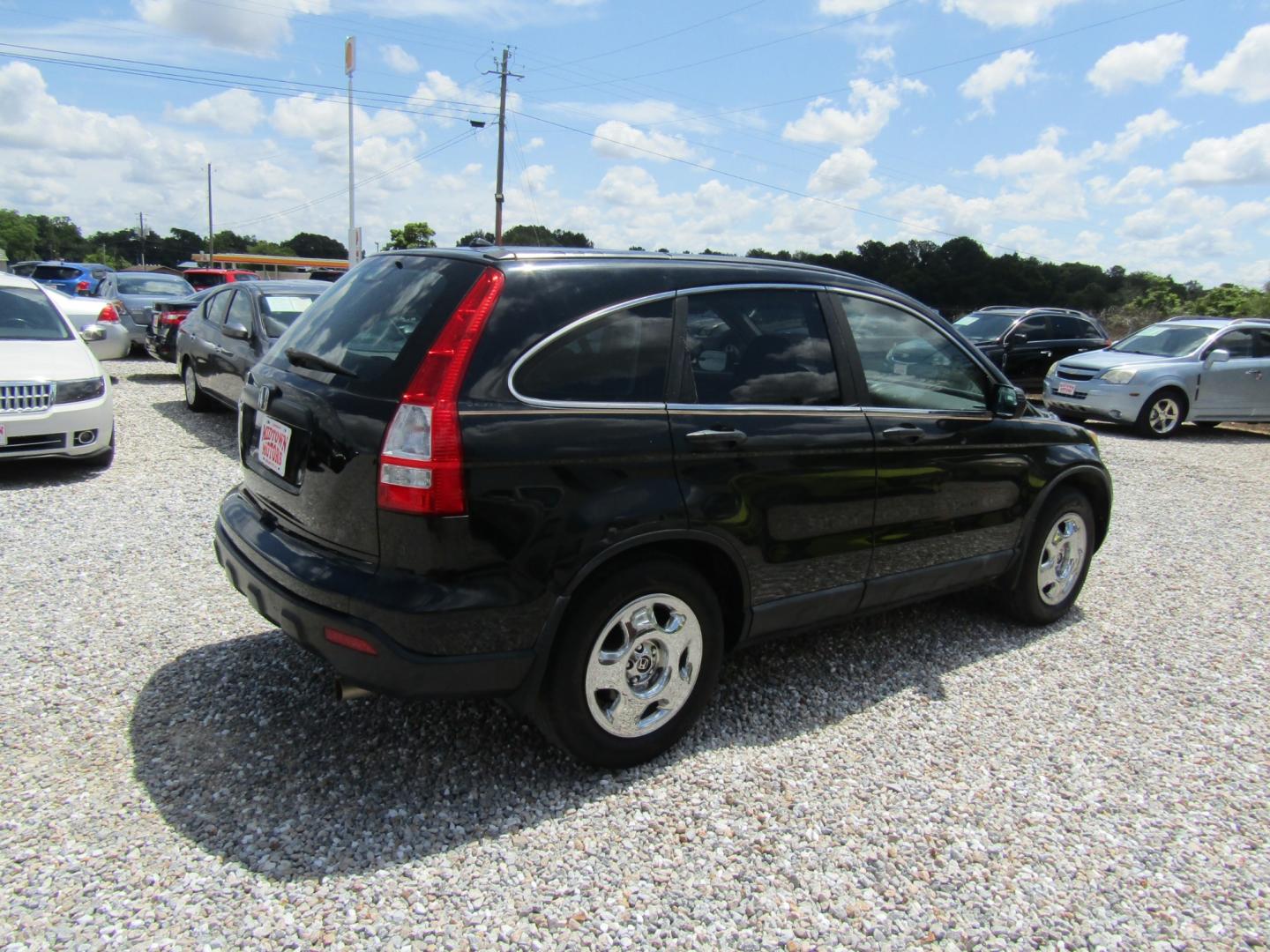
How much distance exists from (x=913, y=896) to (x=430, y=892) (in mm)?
1398

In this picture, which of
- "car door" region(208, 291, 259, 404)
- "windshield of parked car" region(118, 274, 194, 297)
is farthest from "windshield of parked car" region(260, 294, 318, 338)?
"windshield of parked car" region(118, 274, 194, 297)

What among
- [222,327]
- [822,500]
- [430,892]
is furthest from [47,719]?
[222,327]

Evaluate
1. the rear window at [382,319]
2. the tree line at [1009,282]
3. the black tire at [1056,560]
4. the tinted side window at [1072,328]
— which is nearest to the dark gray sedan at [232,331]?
the rear window at [382,319]

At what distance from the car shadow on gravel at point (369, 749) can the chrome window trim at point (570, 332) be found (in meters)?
1.31

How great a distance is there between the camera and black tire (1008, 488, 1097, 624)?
453 centimetres

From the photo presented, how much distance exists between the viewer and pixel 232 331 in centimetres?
847

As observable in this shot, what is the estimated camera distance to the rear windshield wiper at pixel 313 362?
292cm

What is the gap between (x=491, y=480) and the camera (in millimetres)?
2590

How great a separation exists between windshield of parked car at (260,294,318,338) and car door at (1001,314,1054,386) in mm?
11547

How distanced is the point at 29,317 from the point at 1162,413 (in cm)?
1352

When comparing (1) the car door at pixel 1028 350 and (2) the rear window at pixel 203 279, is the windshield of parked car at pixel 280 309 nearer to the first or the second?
(1) the car door at pixel 1028 350

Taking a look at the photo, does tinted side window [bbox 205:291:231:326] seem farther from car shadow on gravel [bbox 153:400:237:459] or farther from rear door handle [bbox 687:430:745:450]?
rear door handle [bbox 687:430:745:450]

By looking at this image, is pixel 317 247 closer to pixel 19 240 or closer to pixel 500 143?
pixel 19 240

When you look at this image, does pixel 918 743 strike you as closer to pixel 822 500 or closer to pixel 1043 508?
pixel 822 500
